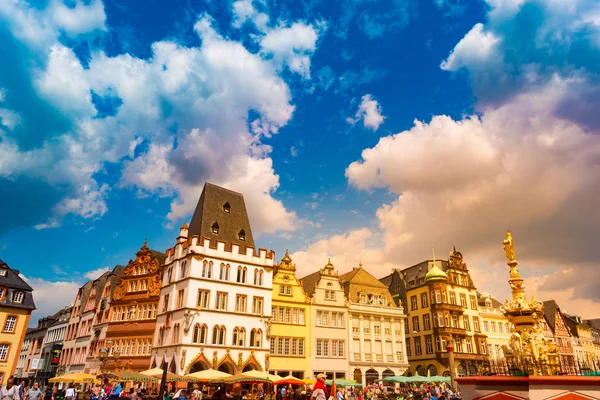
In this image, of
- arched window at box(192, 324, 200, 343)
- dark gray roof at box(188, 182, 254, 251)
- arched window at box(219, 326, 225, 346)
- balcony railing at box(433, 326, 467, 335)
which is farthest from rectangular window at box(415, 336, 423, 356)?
arched window at box(192, 324, 200, 343)

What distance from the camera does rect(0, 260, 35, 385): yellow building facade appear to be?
44625 mm

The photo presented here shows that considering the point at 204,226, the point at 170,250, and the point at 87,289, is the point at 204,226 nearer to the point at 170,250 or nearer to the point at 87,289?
the point at 170,250

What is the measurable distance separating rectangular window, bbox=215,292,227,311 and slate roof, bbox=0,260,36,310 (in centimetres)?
2290

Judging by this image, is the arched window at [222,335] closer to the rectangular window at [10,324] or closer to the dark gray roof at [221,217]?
the dark gray roof at [221,217]

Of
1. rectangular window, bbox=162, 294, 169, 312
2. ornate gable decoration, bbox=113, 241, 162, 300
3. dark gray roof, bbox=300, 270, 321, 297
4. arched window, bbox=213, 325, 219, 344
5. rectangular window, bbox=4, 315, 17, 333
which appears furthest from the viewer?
dark gray roof, bbox=300, 270, 321, 297

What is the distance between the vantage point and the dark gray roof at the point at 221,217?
150 ft

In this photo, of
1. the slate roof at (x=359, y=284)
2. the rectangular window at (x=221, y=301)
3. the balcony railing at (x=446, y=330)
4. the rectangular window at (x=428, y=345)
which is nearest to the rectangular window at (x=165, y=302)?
the rectangular window at (x=221, y=301)

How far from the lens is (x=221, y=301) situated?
42531mm

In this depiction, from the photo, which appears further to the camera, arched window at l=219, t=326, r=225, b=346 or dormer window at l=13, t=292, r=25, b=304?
dormer window at l=13, t=292, r=25, b=304

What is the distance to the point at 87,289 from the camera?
6262cm

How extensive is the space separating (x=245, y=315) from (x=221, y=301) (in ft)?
9.59

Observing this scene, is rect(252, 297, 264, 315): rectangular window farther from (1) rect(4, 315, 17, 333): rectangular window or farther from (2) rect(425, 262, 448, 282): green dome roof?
(1) rect(4, 315, 17, 333): rectangular window

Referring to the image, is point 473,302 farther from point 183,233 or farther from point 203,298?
point 183,233

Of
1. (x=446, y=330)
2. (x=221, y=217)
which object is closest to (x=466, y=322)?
(x=446, y=330)
